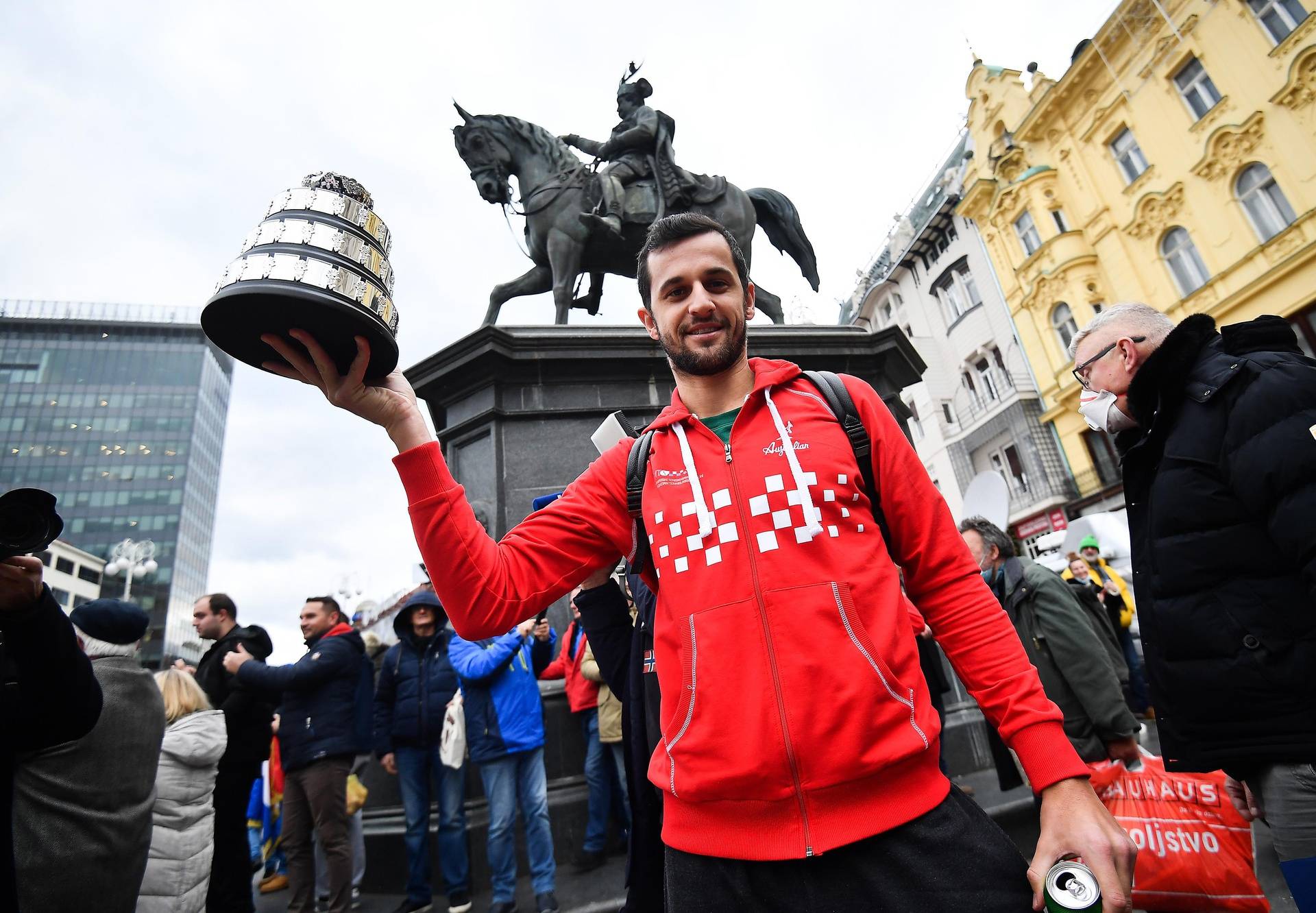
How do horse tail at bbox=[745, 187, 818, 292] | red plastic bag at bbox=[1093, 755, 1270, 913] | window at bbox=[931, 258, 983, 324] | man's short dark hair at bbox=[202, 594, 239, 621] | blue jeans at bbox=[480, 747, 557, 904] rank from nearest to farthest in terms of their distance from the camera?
red plastic bag at bbox=[1093, 755, 1270, 913]
blue jeans at bbox=[480, 747, 557, 904]
man's short dark hair at bbox=[202, 594, 239, 621]
horse tail at bbox=[745, 187, 818, 292]
window at bbox=[931, 258, 983, 324]

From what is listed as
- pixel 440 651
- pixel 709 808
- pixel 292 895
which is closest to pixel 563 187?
pixel 440 651

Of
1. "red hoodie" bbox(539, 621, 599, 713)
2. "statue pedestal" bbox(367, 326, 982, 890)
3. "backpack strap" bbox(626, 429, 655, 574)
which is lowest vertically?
"red hoodie" bbox(539, 621, 599, 713)

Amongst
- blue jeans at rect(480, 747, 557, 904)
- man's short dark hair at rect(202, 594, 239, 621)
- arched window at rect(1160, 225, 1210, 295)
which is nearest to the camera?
blue jeans at rect(480, 747, 557, 904)

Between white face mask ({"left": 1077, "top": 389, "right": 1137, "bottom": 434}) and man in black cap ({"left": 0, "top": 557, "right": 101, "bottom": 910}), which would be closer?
man in black cap ({"left": 0, "top": 557, "right": 101, "bottom": 910})

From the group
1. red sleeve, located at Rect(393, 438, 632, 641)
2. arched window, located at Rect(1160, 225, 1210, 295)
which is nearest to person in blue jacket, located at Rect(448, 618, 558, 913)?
red sleeve, located at Rect(393, 438, 632, 641)

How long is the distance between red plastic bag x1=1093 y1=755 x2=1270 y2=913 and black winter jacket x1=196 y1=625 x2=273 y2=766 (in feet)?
16.4

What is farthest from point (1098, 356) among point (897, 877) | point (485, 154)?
point (485, 154)

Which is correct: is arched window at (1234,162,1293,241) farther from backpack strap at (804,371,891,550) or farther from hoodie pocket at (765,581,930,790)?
hoodie pocket at (765,581,930,790)

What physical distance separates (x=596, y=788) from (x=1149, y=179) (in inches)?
951

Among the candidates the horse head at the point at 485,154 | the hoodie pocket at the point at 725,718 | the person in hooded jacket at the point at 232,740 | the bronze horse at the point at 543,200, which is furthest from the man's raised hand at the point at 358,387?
the horse head at the point at 485,154

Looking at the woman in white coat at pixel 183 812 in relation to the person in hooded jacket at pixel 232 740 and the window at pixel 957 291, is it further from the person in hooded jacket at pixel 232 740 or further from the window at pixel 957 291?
the window at pixel 957 291

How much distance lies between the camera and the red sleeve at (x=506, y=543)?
134 centimetres

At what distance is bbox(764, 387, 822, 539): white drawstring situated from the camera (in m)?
1.32

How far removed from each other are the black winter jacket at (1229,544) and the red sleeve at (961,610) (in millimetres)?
934
